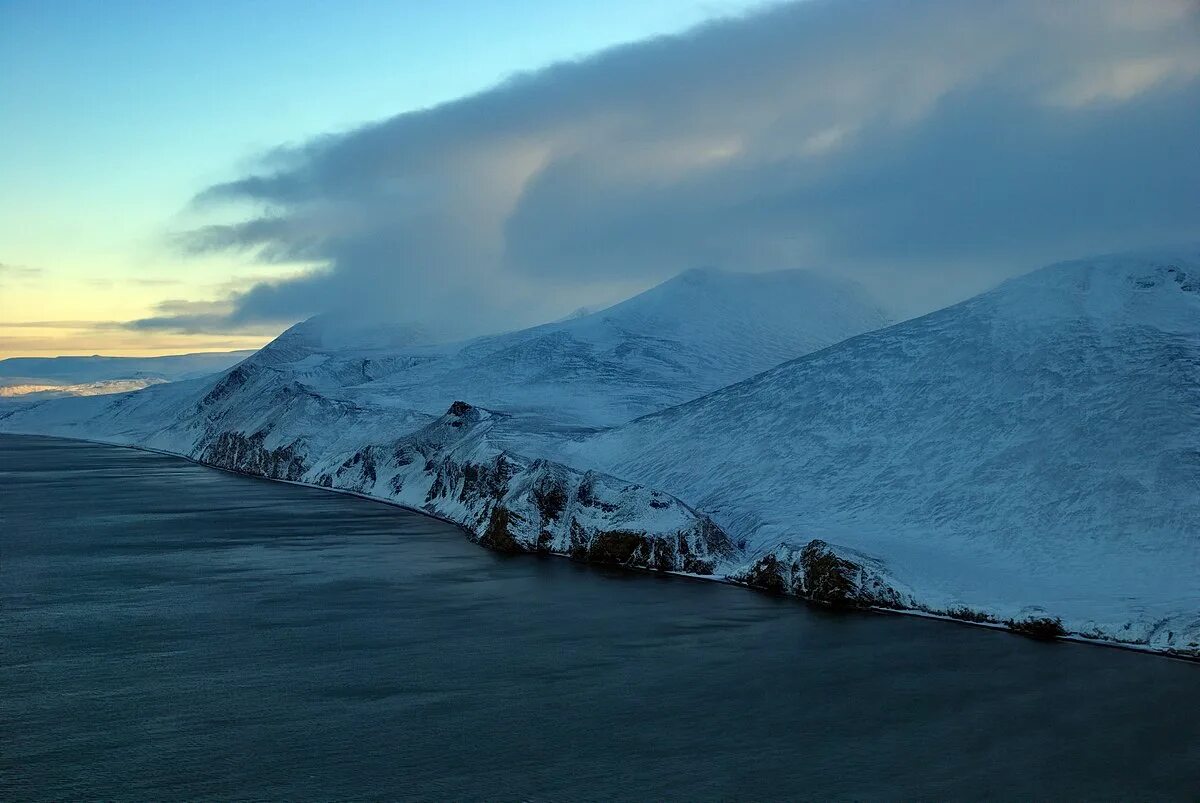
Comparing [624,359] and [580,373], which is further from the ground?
[624,359]

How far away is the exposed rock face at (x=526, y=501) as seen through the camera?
237ft

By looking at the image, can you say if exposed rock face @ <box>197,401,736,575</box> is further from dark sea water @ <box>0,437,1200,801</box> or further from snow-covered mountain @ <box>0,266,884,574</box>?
dark sea water @ <box>0,437,1200,801</box>

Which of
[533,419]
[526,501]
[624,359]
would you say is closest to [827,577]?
[526,501]

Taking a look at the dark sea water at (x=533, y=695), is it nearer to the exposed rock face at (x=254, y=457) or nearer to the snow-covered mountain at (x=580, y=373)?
the snow-covered mountain at (x=580, y=373)

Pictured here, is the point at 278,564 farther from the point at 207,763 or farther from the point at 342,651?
the point at 207,763

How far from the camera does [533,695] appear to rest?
42188 millimetres

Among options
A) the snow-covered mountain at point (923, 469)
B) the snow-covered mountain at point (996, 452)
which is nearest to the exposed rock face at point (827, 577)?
the snow-covered mountain at point (923, 469)

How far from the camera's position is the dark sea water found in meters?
33.5

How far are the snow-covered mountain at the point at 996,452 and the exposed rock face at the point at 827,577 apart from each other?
1.17 feet

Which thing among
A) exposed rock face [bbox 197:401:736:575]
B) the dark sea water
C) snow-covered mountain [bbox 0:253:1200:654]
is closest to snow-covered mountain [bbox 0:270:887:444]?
snow-covered mountain [bbox 0:253:1200:654]

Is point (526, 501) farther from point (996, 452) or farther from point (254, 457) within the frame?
point (254, 457)

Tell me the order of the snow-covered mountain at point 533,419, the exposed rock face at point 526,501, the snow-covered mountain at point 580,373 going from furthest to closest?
the snow-covered mountain at point 580,373, the snow-covered mountain at point 533,419, the exposed rock face at point 526,501

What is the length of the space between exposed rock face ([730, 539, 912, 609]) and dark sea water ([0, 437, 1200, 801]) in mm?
2162

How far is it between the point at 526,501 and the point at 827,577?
28522 millimetres
